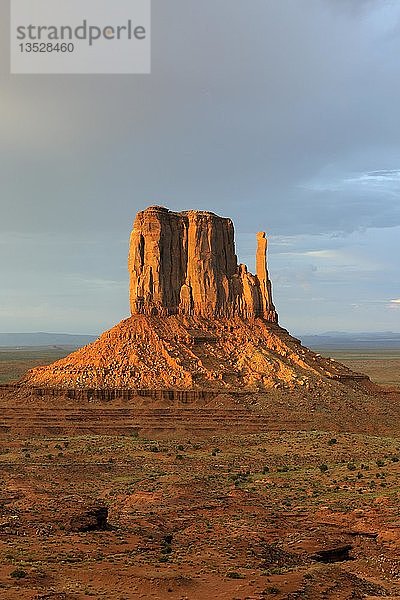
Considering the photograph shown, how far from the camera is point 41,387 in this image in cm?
7781

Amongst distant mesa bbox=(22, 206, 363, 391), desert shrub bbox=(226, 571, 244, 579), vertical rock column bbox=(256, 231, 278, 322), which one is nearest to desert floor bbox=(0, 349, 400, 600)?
desert shrub bbox=(226, 571, 244, 579)

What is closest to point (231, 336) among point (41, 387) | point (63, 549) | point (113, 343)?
point (113, 343)

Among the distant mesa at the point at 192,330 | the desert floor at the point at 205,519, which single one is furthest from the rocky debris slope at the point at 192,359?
the desert floor at the point at 205,519

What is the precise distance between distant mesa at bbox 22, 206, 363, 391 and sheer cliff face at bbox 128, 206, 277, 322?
0.12 metres

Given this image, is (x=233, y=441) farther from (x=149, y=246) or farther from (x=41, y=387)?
(x=149, y=246)

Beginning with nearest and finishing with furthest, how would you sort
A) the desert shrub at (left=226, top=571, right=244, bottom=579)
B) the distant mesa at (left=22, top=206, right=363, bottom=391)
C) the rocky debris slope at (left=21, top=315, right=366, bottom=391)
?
the desert shrub at (left=226, top=571, right=244, bottom=579), the rocky debris slope at (left=21, top=315, right=366, bottom=391), the distant mesa at (left=22, top=206, right=363, bottom=391)

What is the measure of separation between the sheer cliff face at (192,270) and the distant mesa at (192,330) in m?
0.12

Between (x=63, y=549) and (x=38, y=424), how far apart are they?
46.1m

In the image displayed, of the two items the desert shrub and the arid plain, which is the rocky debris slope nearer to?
the arid plain

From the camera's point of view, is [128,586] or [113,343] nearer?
[128,586]

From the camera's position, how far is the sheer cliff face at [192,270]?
85125mm

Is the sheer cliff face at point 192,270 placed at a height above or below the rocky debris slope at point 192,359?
above

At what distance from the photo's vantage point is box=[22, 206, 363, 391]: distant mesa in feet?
252

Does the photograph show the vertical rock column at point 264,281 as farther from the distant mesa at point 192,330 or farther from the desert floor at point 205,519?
the desert floor at point 205,519
